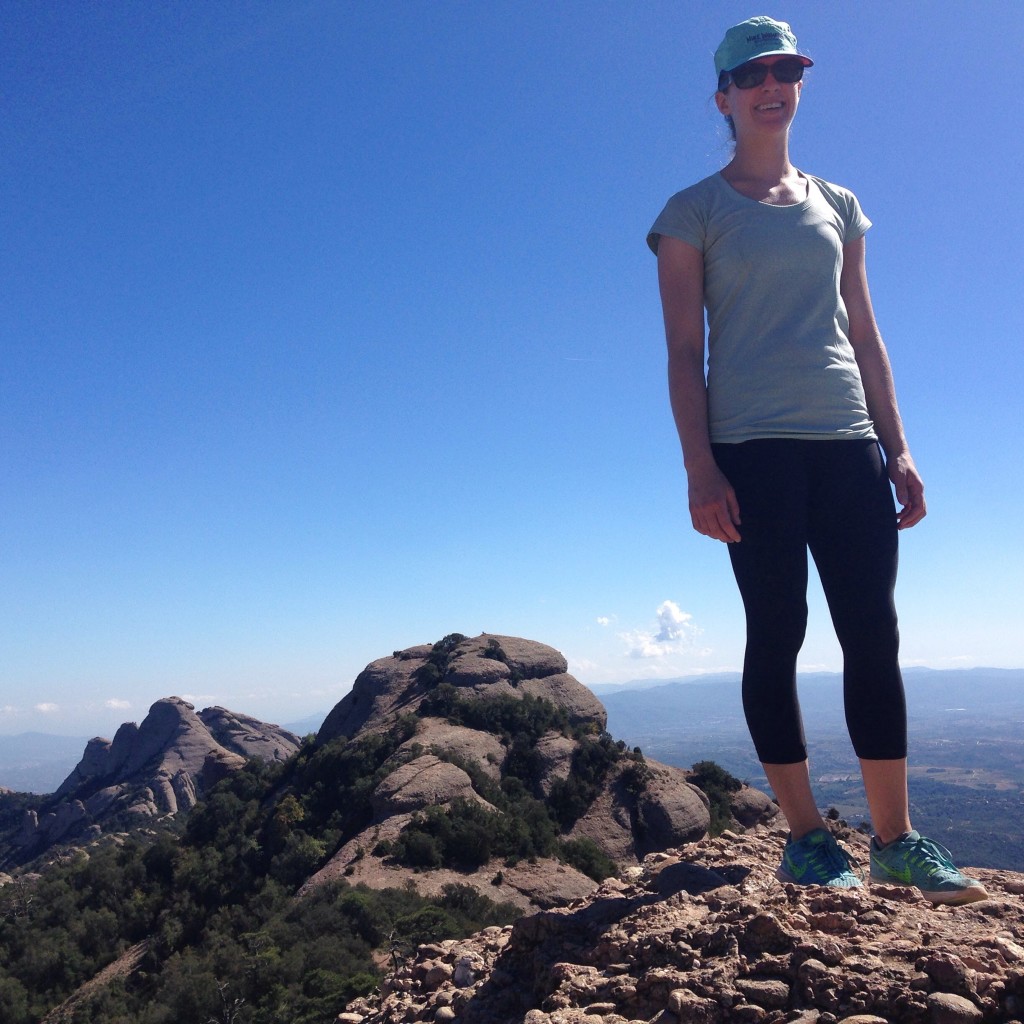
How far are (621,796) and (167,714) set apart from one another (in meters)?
41.6

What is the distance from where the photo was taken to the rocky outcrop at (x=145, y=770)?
43562 mm

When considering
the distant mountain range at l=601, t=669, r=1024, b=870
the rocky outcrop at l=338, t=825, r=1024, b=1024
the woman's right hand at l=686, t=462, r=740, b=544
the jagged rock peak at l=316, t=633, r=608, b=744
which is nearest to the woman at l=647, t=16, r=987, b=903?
the woman's right hand at l=686, t=462, r=740, b=544

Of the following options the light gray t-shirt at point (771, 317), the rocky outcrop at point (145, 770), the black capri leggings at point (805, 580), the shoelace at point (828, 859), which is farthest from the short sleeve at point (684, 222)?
the rocky outcrop at point (145, 770)

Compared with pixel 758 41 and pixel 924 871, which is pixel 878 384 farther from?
pixel 924 871

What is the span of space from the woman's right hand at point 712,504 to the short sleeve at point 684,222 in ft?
2.79

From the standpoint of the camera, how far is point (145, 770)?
4928 centimetres

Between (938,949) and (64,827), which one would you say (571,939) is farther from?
(64,827)

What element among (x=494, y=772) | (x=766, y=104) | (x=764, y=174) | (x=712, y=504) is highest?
(x=766, y=104)

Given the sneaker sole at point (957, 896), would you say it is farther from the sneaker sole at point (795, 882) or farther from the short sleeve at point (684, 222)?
the short sleeve at point (684, 222)

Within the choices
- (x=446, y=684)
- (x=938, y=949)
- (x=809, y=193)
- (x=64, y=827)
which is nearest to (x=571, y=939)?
(x=938, y=949)

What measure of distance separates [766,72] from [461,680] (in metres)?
26.9

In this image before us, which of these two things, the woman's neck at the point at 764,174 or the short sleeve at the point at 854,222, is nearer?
the woman's neck at the point at 764,174

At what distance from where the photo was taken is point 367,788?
2114 cm

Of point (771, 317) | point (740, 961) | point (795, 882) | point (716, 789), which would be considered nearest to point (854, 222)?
point (771, 317)
